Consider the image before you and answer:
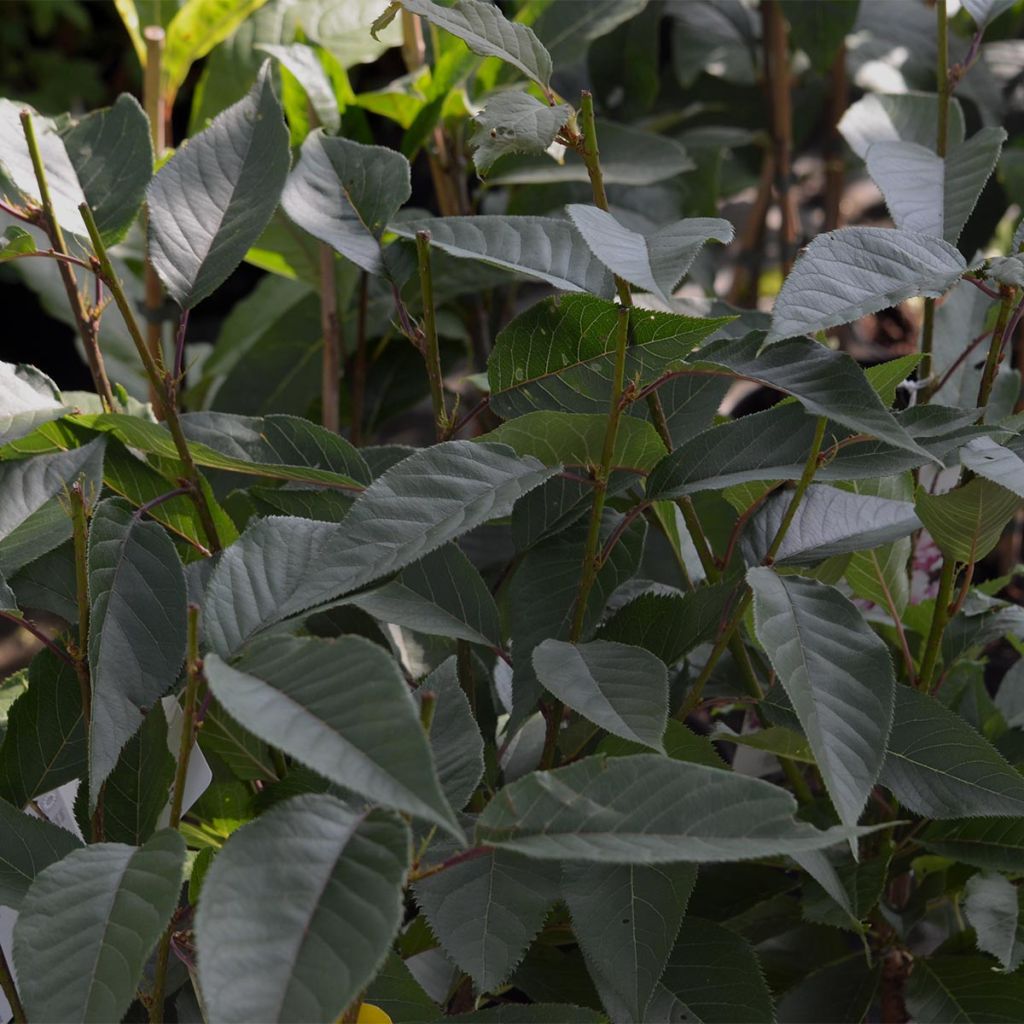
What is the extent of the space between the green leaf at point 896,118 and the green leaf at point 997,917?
447 millimetres

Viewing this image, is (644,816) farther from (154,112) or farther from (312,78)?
(154,112)

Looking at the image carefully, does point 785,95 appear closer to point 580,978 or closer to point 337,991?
point 580,978

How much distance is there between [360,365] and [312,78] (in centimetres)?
23

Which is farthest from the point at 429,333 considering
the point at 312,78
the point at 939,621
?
the point at 312,78

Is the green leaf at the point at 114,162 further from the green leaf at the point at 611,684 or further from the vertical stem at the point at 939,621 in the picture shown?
the vertical stem at the point at 939,621

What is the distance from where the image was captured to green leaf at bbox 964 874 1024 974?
0.56 m

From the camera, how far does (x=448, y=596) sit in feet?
1.86

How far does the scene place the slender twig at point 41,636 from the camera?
20.7 inches

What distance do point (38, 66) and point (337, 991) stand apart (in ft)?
8.16

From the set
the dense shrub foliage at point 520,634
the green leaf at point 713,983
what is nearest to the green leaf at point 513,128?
the dense shrub foliage at point 520,634

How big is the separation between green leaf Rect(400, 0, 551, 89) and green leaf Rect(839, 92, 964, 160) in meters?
0.35


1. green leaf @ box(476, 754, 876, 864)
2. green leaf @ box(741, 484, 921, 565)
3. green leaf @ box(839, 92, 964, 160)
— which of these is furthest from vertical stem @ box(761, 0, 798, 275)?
green leaf @ box(476, 754, 876, 864)

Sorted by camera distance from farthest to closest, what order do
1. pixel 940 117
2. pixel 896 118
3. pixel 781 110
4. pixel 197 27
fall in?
pixel 781 110 < pixel 197 27 < pixel 896 118 < pixel 940 117

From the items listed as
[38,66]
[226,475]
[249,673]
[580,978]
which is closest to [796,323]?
[249,673]
